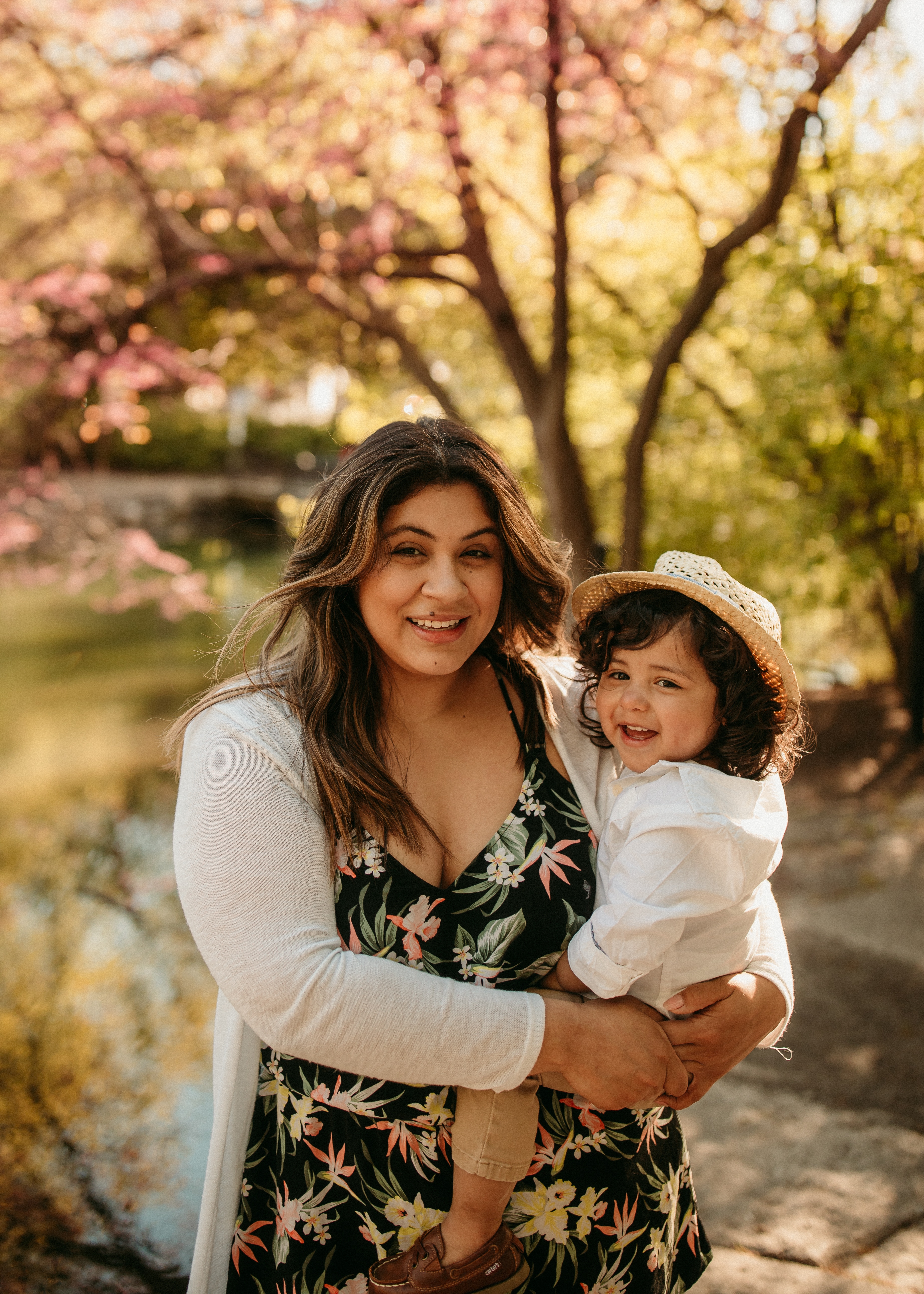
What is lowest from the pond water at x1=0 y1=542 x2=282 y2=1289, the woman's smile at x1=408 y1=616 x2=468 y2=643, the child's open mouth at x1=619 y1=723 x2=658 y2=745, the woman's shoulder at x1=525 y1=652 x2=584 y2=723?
the pond water at x1=0 y1=542 x2=282 y2=1289

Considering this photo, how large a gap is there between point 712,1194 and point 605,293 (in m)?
6.04

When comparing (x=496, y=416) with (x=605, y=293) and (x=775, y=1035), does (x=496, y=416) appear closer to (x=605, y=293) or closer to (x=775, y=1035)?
(x=605, y=293)

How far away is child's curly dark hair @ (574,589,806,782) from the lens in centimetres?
176

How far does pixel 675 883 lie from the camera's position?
1573mm

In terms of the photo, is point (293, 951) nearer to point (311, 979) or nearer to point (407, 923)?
point (311, 979)

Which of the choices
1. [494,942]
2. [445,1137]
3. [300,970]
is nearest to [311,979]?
[300,970]

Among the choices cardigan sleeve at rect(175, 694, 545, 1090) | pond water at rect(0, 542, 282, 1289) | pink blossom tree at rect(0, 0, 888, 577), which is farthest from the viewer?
pink blossom tree at rect(0, 0, 888, 577)

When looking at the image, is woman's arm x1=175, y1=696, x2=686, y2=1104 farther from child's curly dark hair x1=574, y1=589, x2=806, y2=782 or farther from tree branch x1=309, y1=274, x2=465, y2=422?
tree branch x1=309, y1=274, x2=465, y2=422

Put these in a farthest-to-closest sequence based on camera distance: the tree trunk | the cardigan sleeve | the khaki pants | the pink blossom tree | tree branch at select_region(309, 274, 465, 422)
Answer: tree branch at select_region(309, 274, 465, 422) → the tree trunk → the pink blossom tree → the khaki pants → the cardigan sleeve

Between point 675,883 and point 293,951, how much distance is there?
0.58m

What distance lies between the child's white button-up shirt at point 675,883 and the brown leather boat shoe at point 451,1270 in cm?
45

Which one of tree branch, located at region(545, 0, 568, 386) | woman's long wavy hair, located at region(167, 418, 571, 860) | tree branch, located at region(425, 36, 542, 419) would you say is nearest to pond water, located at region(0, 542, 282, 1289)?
woman's long wavy hair, located at region(167, 418, 571, 860)

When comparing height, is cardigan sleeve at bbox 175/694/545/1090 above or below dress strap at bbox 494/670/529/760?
below

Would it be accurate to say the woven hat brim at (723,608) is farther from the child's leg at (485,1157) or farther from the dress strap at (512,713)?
the child's leg at (485,1157)
